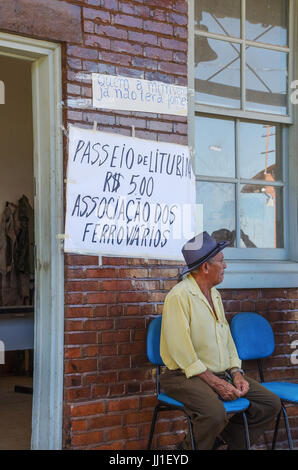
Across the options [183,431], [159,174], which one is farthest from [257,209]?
[183,431]

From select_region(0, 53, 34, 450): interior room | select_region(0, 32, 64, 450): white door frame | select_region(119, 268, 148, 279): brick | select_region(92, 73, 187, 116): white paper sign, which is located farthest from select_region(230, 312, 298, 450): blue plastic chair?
select_region(0, 53, 34, 450): interior room

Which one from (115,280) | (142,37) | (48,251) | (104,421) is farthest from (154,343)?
(142,37)

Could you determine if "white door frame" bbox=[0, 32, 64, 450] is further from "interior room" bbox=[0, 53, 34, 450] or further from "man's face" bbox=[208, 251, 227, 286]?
"interior room" bbox=[0, 53, 34, 450]

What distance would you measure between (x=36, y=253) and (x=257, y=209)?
1.83m

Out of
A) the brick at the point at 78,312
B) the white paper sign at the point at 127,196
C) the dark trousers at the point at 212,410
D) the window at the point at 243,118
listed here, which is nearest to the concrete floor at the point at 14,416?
the brick at the point at 78,312

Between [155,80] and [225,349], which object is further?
[155,80]

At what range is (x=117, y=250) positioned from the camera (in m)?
4.38

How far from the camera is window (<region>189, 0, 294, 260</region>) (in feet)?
16.4

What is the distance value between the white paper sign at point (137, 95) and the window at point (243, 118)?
19 cm

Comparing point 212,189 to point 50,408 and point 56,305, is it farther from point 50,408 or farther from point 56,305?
point 50,408

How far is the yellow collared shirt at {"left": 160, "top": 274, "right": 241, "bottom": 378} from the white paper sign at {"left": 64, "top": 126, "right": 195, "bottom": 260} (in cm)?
49

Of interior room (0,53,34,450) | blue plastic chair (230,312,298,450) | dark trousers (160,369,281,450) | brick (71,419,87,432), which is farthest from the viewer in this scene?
interior room (0,53,34,450)

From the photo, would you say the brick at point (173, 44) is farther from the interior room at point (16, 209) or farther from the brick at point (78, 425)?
the interior room at point (16, 209)

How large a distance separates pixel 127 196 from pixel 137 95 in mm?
688
